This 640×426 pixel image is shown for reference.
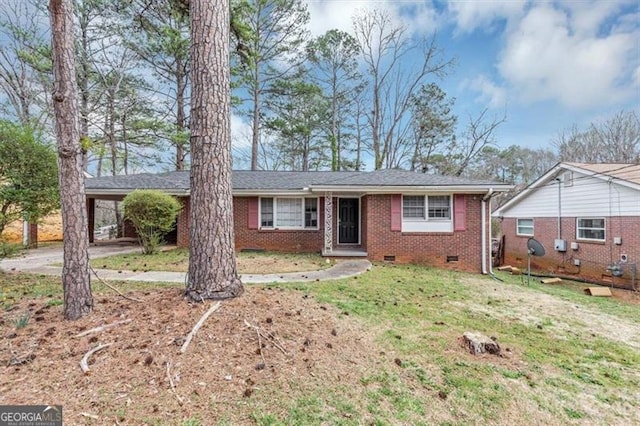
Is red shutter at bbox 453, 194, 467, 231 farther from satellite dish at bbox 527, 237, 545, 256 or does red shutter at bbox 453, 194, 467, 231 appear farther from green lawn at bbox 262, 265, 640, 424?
green lawn at bbox 262, 265, 640, 424

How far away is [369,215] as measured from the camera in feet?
33.3

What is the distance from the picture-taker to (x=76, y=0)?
14.1m

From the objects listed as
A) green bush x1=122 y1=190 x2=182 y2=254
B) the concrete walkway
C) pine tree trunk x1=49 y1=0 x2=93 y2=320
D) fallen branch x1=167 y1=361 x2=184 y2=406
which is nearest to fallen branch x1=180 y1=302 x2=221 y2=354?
fallen branch x1=167 y1=361 x2=184 y2=406

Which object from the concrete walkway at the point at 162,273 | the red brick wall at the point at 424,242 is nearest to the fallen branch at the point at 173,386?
the concrete walkway at the point at 162,273

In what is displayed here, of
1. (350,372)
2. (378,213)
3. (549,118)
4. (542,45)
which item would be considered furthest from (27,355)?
(549,118)

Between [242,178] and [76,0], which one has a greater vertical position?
[76,0]

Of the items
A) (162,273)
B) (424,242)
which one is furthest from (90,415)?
(424,242)

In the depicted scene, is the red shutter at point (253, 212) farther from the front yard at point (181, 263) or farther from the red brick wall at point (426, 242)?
the red brick wall at point (426, 242)

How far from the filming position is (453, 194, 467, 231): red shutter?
10039 mm

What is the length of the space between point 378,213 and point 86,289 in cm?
820

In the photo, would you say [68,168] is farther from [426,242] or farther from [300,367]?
[426,242]

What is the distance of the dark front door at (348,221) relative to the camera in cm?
1188

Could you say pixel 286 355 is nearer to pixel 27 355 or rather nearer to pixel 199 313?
pixel 199 313

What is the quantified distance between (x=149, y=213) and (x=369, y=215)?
6985 mm
